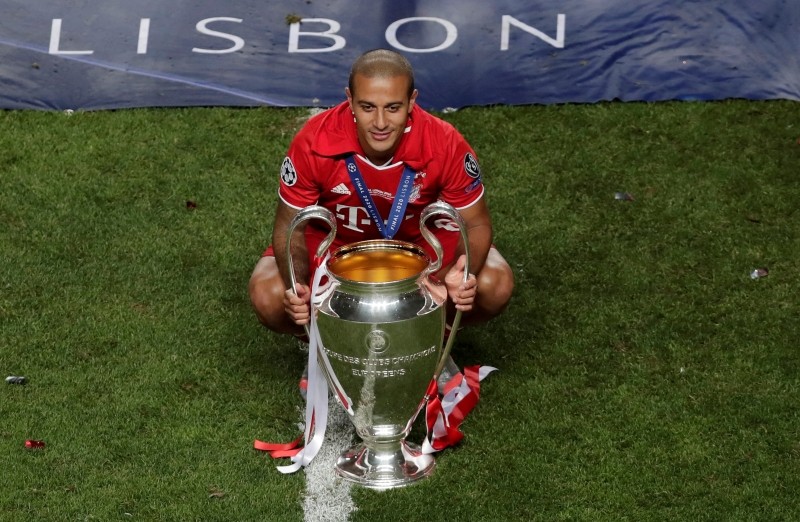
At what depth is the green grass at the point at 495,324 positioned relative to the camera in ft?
16.4

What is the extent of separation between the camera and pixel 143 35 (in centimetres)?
800

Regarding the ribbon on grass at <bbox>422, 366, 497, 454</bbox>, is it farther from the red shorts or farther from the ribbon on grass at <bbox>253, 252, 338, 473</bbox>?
the red shorts

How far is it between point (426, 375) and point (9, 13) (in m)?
4.28

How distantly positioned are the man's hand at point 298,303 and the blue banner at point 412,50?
2.98 metres

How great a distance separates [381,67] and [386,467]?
1420 mm

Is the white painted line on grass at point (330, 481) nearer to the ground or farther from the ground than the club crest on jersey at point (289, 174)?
nearer to the ground

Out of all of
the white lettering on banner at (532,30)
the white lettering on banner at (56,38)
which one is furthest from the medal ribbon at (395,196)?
the white lettering on banner at (56,38)

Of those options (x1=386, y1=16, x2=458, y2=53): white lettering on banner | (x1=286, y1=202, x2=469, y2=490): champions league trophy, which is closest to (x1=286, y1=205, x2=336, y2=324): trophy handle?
(x1=286, y1=202, x2=469, y2=490): champions league trophy

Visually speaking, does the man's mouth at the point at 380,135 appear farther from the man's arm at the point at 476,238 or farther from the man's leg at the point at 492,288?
the man's leg at the point at 492,288

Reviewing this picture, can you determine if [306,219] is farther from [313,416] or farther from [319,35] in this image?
[319,35]

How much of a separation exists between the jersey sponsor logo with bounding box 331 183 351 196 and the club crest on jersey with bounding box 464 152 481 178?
1.48ft

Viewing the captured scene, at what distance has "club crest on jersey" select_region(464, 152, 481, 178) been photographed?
5.29 metres

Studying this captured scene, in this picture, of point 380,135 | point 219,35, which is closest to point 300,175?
point 380,135

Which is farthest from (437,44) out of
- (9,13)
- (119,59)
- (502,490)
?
(502,490)
